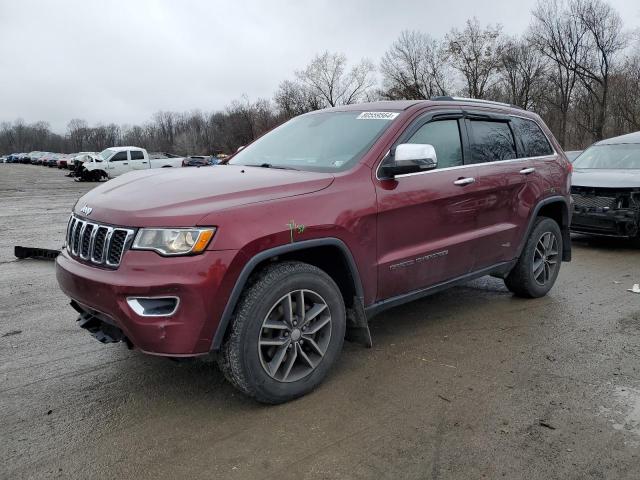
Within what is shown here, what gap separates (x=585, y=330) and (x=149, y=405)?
3584 mm

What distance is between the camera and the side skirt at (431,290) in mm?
3697

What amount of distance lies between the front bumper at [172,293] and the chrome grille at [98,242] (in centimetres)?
8

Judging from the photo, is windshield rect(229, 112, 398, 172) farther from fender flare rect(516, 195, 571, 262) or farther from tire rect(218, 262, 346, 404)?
fender flare rect(516, 195, 571, 262)

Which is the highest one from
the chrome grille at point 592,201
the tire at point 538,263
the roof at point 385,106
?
the roof at point 385,106

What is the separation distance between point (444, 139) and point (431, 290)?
122 cm

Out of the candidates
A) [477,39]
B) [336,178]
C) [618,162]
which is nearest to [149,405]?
[336,178]

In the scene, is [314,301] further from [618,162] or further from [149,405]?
[618,162]

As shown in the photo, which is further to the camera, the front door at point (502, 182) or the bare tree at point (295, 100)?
the bare tree at point (295, 100)

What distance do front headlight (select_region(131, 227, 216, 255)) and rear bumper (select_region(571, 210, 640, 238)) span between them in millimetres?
7155

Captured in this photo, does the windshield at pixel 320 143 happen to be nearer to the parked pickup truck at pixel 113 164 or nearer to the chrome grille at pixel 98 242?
the chrome grille at pixel 98 242

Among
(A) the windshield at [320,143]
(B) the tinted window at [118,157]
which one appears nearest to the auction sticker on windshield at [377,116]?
(A) the windshield at [320,143]

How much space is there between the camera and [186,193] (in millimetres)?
3035

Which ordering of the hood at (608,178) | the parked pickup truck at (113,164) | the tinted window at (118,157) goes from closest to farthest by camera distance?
the hood at (608,178)
the parked pickup truck at (113,164)
the tinted window at (118,157)

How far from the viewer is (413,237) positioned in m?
3.82
